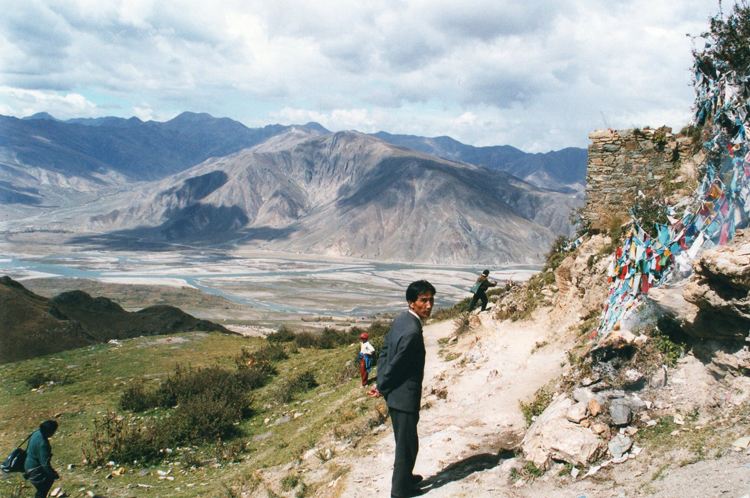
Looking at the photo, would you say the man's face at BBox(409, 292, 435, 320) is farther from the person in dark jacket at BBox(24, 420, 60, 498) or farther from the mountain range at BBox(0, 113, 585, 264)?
the mountain range at BBox(0, 113, 585, 264)

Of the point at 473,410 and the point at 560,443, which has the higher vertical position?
the point at 560,443

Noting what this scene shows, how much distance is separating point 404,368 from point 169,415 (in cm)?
698

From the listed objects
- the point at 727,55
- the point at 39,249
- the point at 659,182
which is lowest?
the point at 39,249

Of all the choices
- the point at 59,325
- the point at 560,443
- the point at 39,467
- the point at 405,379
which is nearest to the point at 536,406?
the point at 560,443

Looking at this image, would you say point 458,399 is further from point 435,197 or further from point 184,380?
point 435,197

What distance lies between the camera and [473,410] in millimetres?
7000

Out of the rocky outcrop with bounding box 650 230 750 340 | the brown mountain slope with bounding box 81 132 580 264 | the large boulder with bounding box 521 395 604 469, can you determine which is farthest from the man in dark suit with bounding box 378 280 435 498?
the brown mountain slope with bounding box 81 132 580 264

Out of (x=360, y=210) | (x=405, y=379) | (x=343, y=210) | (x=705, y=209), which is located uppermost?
(x=343, y=210)

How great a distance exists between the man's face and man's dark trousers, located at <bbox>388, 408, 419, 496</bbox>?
0.90m

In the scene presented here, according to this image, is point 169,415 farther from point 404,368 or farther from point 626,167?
point 626,167

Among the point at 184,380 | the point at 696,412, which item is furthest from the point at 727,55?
the point at 184,380

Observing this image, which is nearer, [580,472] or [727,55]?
[580,472]

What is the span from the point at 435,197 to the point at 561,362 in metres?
127

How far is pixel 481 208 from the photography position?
13138 cm
